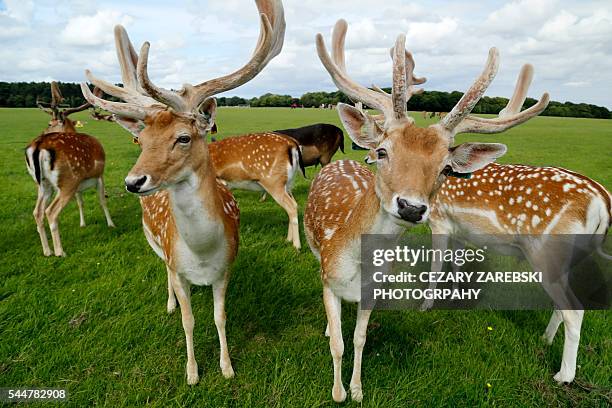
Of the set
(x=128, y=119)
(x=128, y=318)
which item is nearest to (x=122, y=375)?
(x=128, y=318)

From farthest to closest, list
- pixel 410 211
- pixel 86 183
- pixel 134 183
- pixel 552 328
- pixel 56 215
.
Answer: pixel 86 183, pixel 56 215, pixel 552 328, pixel 134 183, pixel 410 211

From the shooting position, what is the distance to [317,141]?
27.0ft

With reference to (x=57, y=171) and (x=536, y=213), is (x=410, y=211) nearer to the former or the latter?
(x=536, y=213)

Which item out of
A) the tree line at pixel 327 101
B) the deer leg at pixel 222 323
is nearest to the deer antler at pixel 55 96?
the deer leg at pixel 222 323

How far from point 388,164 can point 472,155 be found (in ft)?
1.86

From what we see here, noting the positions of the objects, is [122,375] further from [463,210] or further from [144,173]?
[463,210]

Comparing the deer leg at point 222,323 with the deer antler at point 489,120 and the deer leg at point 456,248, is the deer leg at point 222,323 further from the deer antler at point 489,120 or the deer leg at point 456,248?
the deer leg at point 456,248

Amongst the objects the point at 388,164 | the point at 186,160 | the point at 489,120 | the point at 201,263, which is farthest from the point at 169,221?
the point at 489,120

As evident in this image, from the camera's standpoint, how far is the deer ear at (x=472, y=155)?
2.23m

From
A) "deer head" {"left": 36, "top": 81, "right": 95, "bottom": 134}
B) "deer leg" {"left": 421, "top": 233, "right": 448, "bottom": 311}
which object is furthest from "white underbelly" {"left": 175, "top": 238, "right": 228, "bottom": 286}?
"deer head" {"left": 36, "top": 81, "right": 95, "bottom": 134}

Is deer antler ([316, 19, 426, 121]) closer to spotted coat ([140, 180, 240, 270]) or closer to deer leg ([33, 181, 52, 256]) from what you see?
spotted coat ([140, 180, 240, 270])

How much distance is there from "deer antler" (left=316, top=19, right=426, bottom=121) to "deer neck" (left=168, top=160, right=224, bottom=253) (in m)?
1.03

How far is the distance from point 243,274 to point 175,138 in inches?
93.4

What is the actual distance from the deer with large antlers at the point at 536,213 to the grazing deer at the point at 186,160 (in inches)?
62.7
